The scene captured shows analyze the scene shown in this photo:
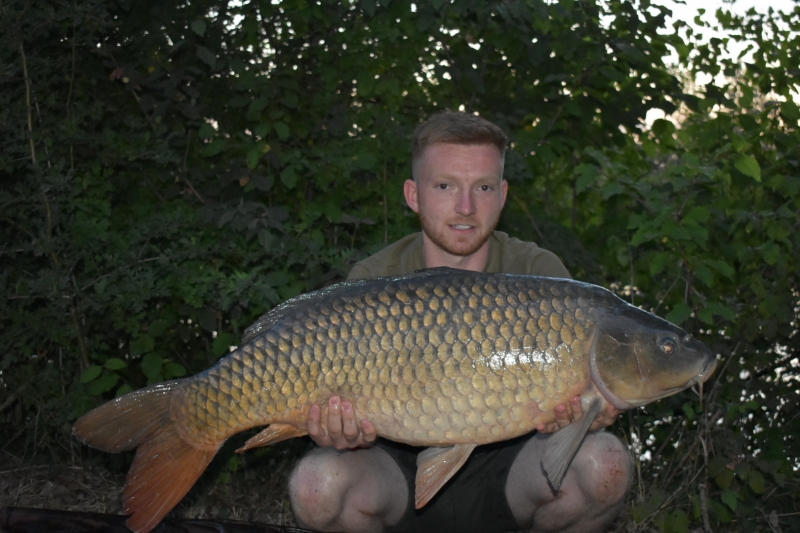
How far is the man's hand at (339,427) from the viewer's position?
6.03ft

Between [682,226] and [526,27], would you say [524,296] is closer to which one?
[682,226]

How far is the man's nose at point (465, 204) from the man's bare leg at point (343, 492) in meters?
0.63

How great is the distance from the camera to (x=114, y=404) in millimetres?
1878

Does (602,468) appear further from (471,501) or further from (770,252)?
(770,252)

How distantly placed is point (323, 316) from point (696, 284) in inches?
73.1

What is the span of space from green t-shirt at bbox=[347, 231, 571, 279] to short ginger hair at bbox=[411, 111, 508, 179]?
0.80 feet

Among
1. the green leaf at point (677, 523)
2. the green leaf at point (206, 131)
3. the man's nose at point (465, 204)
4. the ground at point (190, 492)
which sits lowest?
the ground at point (190, 492)

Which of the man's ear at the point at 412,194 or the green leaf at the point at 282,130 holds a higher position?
the green leaf at the point at 282,130

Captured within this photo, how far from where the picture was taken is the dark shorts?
7.39 feet

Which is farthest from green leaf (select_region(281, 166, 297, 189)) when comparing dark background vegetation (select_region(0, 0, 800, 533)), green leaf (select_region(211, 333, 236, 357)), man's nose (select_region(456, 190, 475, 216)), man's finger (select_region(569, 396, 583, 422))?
man's finger (select_region(569, 396, 583, 422))

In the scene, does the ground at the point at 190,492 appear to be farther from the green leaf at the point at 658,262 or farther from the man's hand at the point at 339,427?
the green leaf at the point at 658,262

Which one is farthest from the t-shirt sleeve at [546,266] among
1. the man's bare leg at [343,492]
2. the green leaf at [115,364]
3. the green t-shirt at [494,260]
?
the green leaf at [115,364]

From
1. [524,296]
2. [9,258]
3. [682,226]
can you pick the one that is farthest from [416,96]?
[524,296]

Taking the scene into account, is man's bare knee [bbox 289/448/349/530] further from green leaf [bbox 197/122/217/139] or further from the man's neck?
green leaf [bbox 197/122/217/139]
